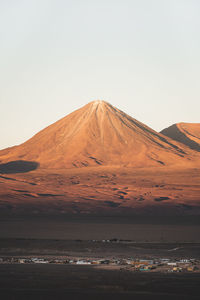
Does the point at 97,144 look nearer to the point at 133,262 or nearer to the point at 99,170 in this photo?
the point at 99,170

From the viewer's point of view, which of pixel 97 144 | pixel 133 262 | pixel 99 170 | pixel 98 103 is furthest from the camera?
pixel 98 103

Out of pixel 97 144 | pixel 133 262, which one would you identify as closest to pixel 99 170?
pixel 97 144

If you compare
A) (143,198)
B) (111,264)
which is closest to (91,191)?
(143,198)

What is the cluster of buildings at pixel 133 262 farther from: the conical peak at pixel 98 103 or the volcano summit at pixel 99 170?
the conical peak at pixel 98 103

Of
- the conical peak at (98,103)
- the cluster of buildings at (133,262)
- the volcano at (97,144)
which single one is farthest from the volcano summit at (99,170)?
the cluster of buildings at (133,262)

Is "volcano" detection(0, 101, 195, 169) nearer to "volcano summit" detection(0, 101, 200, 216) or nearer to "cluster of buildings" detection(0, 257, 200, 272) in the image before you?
"volcano summit" detection(0, 101, 200, 216)

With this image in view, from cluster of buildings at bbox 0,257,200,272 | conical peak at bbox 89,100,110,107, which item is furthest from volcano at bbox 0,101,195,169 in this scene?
cluster of buildings at bbox 0,257,200,272

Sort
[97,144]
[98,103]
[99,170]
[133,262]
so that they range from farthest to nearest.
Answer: [98,103], [97,144], [99,170], [133,262]
